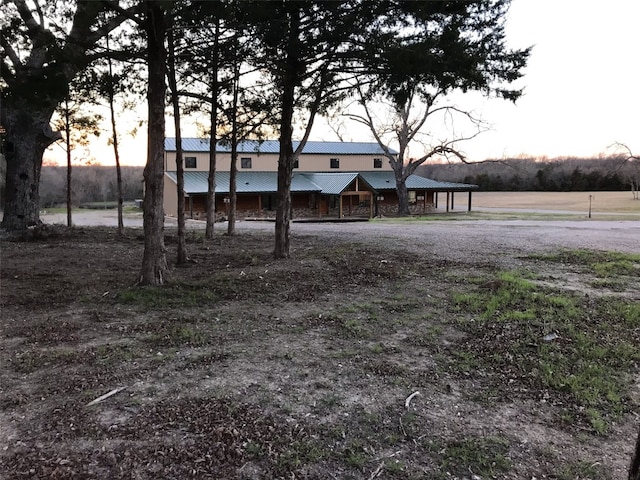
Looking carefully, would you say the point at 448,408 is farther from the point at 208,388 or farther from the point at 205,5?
the point at 205,5

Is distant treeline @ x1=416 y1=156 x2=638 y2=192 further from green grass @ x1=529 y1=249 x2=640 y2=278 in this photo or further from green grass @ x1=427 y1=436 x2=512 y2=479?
green grass @ x1=427 y1=436 x2=512 y2=479

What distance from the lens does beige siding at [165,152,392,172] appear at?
33.4 m

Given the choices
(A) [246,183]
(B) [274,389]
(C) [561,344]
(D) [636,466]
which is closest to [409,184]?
(A) [246,183]

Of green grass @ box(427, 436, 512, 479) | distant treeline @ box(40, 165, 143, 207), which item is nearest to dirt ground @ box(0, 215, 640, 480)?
green grass @ box(427, 436, 512, 479)

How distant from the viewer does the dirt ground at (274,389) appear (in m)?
2.68

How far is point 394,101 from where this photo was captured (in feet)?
27.7

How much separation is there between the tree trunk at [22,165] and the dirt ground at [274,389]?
5.45 meters

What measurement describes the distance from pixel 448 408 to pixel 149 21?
5966 mm

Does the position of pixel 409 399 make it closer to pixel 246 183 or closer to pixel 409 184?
pixel 246 183

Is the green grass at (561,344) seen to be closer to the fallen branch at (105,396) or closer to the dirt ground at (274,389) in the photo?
the dirt ground at (274,389)

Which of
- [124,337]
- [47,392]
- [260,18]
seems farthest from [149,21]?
[47,392]

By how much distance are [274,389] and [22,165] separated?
11.3 metres

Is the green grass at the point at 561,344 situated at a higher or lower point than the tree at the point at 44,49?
lower

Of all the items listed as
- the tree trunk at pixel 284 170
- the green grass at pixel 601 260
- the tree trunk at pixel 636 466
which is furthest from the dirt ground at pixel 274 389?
the tree trunk at pixel 284 170
